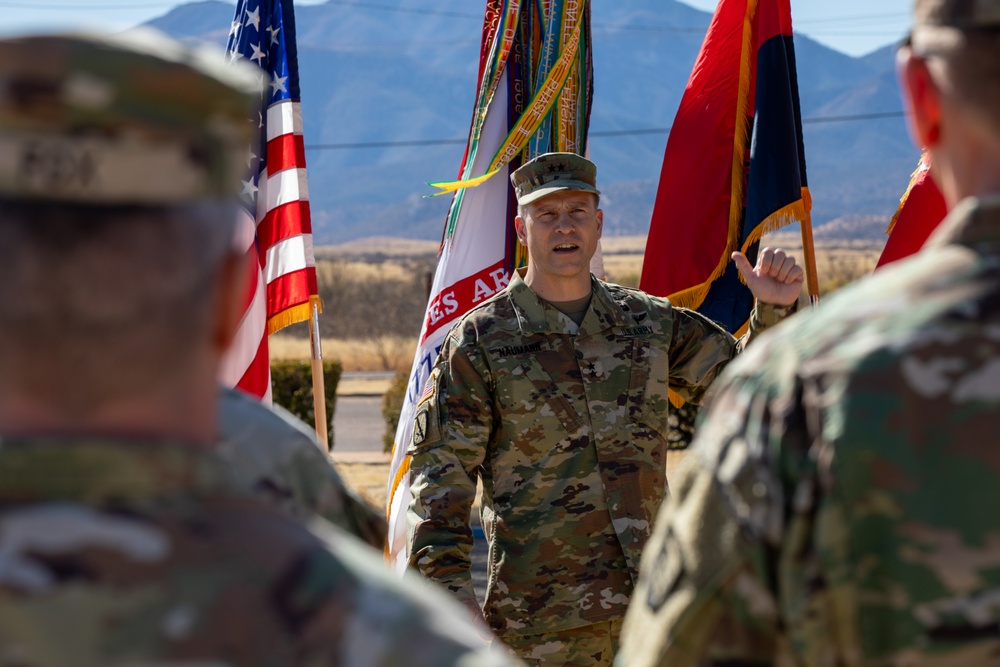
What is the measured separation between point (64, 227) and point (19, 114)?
0.11 metres

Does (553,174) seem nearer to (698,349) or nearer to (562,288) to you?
(562,288)

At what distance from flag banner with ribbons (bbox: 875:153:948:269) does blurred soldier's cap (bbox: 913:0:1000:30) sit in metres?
3.67

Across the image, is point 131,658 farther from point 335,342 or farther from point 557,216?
point 335,342

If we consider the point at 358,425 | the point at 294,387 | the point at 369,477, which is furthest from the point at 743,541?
the point at 358,425

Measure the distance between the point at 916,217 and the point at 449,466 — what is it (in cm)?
236

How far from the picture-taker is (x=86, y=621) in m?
1.15

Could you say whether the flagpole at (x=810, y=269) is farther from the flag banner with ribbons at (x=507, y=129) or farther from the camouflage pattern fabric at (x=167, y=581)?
the camouflage pattern fabric at (x=167, y=581)

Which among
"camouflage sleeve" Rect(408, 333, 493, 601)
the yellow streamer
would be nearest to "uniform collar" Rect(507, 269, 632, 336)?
"camouflage sleeve" Rect(408, 333, 493, 601)

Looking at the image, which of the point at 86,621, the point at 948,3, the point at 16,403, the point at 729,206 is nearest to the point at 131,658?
the point at 86,621

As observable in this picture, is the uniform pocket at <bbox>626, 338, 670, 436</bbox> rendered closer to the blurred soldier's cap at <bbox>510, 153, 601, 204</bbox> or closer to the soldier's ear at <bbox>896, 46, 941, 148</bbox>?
the blurred soldier's cap at <bbox>510, 153, 601, 204</bbox>

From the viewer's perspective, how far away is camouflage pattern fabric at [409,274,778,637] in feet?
13.3

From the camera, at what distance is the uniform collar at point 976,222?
1.60 m

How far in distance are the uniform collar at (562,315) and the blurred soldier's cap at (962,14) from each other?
107 inches

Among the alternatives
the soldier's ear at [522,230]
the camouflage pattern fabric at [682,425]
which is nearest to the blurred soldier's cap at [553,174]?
the soldier's ear at [522,230]
